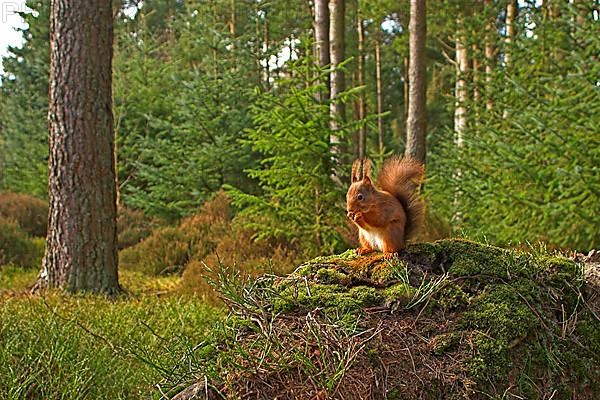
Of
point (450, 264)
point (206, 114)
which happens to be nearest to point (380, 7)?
point (206, 114)

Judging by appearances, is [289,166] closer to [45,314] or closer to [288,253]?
[288,253]

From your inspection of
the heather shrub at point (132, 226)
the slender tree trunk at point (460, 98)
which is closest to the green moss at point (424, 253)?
the slender tree trunk at point (460, 98)

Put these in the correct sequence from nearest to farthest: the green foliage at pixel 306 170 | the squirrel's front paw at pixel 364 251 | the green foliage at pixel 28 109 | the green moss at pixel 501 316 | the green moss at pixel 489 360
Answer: the green moss at pixel 489 360 < the green moss at pixel 501 316 < the squirrel's front paw at pixel 364 251 < the green foliage at pixel 306 170 < the green foliage at pixel 28 109

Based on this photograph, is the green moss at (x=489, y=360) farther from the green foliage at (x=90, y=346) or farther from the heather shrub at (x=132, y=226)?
the heather shrub at (x=132, y=226)

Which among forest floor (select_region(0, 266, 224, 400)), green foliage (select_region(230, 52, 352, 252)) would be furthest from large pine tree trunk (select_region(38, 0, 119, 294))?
green foliage (select_region(230, 52, 352, 252))

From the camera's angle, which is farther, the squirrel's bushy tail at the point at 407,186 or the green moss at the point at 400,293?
the squirrel's bushy tail at the point at 407,186

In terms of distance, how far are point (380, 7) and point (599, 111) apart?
834 cm

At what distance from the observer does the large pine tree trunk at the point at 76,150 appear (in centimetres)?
583

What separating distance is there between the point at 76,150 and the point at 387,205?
4554 mm

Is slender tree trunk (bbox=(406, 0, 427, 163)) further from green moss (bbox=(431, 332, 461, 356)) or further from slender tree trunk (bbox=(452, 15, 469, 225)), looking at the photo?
green moss (bbox=(431, 332, 461, 356))

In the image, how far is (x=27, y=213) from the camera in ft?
35.1

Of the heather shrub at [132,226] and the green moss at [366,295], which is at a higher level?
the green moss at [366,295]

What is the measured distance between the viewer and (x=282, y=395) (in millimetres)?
1540

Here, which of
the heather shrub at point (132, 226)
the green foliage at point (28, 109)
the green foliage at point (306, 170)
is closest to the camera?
the green foliage at point (306, 170)
